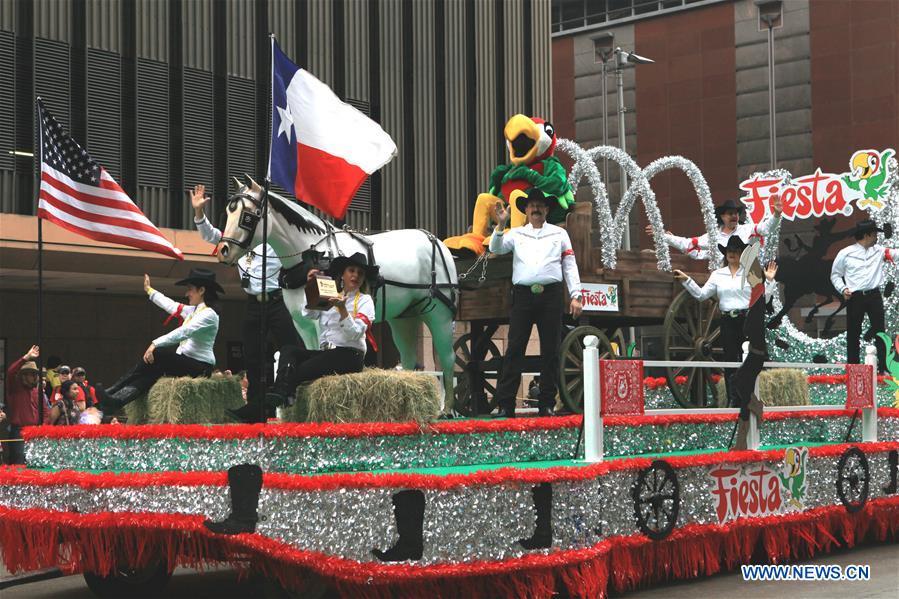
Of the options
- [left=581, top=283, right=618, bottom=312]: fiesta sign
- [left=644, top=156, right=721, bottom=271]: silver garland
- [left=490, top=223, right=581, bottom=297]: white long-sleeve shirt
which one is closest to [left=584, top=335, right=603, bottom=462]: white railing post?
[left=490, top=223, right=581, bottom=297]: white long-sleeve shirt

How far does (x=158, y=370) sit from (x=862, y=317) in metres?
8.96

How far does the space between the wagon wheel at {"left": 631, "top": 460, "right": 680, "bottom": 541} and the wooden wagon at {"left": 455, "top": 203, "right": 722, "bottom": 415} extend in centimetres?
192

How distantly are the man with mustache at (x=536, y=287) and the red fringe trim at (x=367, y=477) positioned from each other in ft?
5.07

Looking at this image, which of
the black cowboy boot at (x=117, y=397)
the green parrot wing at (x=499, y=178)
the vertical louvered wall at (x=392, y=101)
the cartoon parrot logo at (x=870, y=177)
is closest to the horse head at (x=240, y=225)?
the black cowboy boot at (x=117, y=397)

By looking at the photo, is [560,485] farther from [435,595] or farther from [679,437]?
[679,437]

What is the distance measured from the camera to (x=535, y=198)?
10883 mm

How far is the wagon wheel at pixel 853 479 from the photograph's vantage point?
1147 centimetres

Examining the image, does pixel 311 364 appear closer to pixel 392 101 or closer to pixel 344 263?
pixel 344 263

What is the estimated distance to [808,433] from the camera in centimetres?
1212

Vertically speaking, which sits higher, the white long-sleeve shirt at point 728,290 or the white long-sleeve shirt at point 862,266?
the white long-sleeve shirt at point 862,266

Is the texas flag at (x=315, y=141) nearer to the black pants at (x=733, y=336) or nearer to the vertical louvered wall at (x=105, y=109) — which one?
the black pants at (x=733, y=336)

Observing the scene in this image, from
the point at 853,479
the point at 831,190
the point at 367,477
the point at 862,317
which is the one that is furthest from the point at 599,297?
the point at 831,190

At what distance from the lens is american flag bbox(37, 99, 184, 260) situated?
432 inches

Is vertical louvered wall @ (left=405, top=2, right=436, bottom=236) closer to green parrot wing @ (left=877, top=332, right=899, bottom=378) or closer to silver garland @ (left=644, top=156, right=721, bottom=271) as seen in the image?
silver garland @ (left=644, top=156, right=721, bottom=271)
